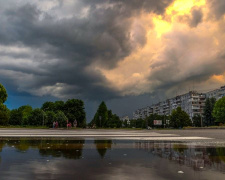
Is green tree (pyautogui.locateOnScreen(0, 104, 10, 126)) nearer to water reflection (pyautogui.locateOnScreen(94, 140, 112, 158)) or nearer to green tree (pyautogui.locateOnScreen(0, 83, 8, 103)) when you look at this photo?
green tree (pyautogui.locateOnScreen(0, 83, 8, 103))

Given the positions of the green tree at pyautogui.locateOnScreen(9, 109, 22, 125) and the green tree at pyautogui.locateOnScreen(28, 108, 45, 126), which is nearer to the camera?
the green tree at pyautogui.locateOnScreen(28, 108, 45, 126)

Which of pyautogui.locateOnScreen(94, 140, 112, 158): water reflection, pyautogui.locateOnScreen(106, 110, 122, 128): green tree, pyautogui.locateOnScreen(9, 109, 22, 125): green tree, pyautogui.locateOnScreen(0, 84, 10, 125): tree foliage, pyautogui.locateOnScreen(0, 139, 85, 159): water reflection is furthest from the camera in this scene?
pyautogui.locateOnScreen(106, 110, 122, 128): green tree

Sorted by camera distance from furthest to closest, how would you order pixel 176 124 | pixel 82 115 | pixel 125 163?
1. pixel 176 124
2. pixel 82 115
3. pixel 125 163

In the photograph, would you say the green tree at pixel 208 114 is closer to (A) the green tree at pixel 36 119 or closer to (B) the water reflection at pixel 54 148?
(A) the green tree at pixel 36 119

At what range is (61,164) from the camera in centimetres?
707

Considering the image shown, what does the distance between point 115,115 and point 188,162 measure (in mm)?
129097

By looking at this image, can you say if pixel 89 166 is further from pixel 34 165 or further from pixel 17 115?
pixel 17 115

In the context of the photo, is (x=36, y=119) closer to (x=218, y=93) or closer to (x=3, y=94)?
(x=3, y=94)

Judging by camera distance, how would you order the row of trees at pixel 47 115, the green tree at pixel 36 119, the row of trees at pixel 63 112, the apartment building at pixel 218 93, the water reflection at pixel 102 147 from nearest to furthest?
the water reflection at pixel 102 147, the row of trees at pixel 47 115, the green tree at pixel 36 119, the row of trees at pixel 63 112, the apartment building at pixel 218 93

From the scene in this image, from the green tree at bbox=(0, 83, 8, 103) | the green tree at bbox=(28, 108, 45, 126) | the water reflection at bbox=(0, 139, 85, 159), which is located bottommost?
the water reflection at bbox=(0, 139, 85, 159)

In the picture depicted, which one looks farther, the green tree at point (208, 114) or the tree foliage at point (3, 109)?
the green tree at point (208, 114)

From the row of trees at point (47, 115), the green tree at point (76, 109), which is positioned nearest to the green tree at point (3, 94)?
the row of trees at point (47, 115)

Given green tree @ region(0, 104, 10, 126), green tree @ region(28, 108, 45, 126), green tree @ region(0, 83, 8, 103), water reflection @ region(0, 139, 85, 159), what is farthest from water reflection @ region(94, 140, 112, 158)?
green tree @ region(28, 108, 45, 126)

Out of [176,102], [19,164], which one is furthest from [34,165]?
[176,102]
